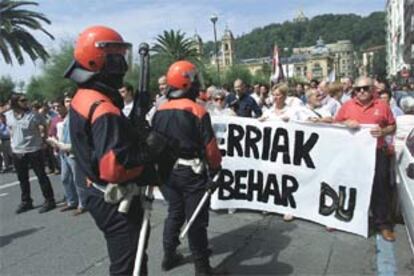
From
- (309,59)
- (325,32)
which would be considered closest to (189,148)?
(309,59)

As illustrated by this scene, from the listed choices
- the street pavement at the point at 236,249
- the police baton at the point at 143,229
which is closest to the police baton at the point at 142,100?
the police baton at the point at 143,229

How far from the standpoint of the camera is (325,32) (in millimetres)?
172500

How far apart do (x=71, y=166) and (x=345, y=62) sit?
161089 millimetres

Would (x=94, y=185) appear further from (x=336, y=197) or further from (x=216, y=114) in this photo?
(x=216, y=114)

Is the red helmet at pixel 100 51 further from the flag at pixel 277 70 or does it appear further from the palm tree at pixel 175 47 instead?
the palm tree at pixel 175 47

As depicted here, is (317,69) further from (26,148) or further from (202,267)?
(202,267)

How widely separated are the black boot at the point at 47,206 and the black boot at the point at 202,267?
421 centimetres

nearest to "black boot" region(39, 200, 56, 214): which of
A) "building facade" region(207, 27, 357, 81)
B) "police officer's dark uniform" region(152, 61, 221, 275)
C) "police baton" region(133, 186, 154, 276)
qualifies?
"police officer's dark uniform" region(152, 61, 221, 275)

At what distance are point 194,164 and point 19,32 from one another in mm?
34875

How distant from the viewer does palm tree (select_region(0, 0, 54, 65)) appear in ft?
117

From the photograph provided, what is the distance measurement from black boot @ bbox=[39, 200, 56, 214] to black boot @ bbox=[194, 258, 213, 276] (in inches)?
166

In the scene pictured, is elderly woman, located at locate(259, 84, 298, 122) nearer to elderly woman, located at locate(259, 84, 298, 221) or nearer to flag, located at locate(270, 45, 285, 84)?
elderly woman, located at locate(259, 84, 298, 221)

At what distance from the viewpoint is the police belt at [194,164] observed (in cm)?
512

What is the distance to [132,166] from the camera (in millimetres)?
3232
